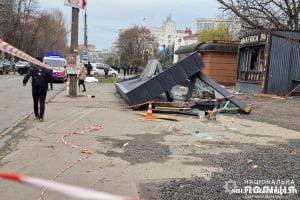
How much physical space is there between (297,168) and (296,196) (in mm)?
1677

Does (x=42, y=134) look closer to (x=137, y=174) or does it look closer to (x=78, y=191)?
(x=137, y=174)

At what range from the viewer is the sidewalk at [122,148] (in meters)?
6.53

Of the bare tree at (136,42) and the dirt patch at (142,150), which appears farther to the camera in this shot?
the bare tree at (136,42)

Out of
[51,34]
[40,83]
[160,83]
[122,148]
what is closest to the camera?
[122,148]

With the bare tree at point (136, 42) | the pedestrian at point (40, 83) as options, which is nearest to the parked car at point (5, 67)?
the pedestrian at point (40, 83)

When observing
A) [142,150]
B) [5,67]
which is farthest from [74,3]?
[5,67]

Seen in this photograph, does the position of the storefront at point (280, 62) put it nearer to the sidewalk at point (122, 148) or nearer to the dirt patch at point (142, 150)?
the sidewalk at point (122, 148)

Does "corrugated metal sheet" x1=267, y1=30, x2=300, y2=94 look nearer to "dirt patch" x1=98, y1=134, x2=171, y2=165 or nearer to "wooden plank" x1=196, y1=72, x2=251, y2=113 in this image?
"wooden plank" x1=196, y1=72, x2=251, y2=113

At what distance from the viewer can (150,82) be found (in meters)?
15.4

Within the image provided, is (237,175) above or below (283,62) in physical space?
below

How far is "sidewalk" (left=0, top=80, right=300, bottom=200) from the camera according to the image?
6534 millimetres

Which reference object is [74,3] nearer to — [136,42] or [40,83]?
[40,83]

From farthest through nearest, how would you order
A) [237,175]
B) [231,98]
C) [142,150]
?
[231,98] < [142,150] < [237,175]

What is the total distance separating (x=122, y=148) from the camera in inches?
349
